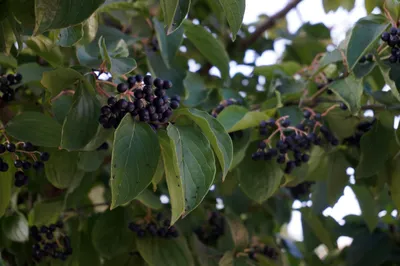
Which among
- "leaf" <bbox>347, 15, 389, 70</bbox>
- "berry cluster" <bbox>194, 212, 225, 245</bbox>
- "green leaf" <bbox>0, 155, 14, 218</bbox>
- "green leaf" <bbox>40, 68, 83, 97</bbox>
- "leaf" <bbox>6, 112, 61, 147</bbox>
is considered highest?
"leaf" <bbox>347, 15, 389, 70</bbox>

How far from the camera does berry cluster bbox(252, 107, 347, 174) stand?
138cm

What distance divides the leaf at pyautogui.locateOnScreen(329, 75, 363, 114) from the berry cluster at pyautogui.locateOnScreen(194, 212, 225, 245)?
0.80 m

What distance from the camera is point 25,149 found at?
1.25m

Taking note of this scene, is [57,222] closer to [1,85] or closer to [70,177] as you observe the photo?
[70,177]

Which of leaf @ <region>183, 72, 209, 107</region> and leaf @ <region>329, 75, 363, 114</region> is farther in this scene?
leaf @ <region>183, 72, 209, 107</region>

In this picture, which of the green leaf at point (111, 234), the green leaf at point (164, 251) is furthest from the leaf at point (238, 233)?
the green leaf at point (111, 234)

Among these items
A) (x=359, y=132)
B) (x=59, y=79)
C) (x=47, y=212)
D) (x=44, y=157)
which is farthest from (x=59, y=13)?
(x=359, y=132)

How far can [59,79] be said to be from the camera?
109cm

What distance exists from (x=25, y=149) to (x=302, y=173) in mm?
713

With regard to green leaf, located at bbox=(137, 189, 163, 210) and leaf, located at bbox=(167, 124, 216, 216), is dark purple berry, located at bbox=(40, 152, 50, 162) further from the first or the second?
leaf, located at bbox=(167, 124, 216, 216)

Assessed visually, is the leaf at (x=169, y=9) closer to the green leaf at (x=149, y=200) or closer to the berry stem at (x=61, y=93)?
the berry stem at (x=61, y=93)

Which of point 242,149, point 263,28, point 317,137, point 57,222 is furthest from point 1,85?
point 263,28

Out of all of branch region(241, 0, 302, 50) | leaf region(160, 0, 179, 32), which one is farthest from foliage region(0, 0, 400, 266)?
branch region(241, 0, 302, 50)

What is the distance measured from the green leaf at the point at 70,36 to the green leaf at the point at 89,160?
32 centimetres
